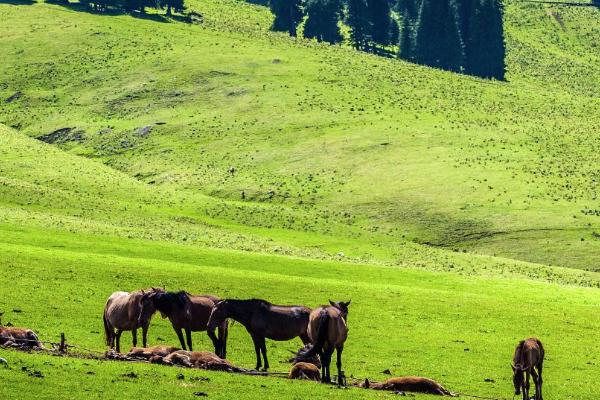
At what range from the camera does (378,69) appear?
6442 inches

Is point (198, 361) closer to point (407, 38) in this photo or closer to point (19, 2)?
point (407, 38)

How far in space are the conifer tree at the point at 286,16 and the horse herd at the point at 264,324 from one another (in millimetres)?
161452

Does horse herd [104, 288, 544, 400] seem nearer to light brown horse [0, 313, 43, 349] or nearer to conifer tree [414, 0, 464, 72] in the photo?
light brown horse [0, 313, 43, 349]

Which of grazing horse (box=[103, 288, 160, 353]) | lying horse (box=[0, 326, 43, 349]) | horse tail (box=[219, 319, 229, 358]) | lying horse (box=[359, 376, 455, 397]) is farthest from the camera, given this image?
grazing horse (box=[103, 288, 160, 353])

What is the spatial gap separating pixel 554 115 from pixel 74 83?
217 ft

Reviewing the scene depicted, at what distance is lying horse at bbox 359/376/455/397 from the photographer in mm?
32188

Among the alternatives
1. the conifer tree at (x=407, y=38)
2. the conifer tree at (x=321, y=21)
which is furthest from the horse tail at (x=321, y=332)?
the conifer tree at (x=321, y=21)

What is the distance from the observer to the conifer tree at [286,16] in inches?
7697

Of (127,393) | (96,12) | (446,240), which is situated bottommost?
(446,240)

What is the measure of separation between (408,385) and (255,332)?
5.23 m

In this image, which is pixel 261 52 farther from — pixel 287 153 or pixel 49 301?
pixel 49 301

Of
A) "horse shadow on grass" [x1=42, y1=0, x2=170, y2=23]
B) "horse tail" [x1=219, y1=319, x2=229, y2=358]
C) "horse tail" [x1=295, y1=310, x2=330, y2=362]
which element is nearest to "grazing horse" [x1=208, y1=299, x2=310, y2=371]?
"horse tail" [x1=219, y1=319, x2=229, y2=358]

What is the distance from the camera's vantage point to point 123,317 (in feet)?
119

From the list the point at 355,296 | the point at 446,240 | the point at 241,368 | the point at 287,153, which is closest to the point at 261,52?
the point at 287,153
